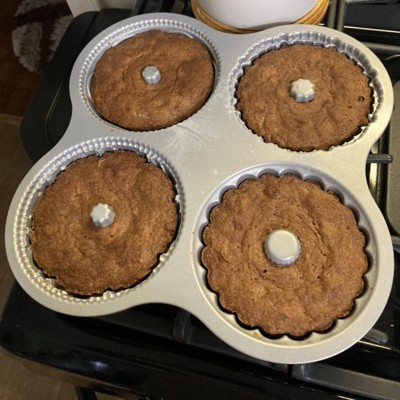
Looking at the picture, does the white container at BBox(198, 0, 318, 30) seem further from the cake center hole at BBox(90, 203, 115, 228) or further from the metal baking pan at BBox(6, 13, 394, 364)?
the cake center hole at BBox(90, 203, 115, 228)

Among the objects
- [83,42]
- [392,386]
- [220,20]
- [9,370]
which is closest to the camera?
[392,386]

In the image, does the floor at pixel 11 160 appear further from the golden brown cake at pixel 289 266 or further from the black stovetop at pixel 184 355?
the golden brown cake at pixel 289 266

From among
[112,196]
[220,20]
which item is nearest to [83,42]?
[220,20]

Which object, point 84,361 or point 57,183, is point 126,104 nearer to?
point 57,183

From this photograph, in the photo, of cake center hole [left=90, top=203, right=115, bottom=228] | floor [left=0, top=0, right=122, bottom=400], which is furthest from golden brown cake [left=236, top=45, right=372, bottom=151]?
floor [left=0, top=0, right=122, bottom=400]

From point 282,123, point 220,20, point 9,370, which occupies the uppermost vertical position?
point 220,20

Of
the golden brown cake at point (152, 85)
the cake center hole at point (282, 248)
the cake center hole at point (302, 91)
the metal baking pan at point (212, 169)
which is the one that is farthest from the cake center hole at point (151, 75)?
the cake center hole at point (282, 248)

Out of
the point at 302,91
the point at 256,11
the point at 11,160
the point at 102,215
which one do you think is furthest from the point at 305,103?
the point at 11,160
